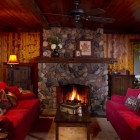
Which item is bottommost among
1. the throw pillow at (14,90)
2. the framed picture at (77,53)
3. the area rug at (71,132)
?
the area rug at (71,132)

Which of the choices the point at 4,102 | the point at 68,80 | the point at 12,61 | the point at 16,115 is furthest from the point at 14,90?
the point at 68,80

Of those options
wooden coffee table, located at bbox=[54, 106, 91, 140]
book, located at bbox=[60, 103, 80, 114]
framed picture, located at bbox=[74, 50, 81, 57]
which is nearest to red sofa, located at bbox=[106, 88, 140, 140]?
wooden coffee table, located at bbox=[54, 106, 91, 140]

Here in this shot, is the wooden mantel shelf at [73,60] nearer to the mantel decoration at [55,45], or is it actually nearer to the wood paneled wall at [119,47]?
the mantel decoration at [55,45]

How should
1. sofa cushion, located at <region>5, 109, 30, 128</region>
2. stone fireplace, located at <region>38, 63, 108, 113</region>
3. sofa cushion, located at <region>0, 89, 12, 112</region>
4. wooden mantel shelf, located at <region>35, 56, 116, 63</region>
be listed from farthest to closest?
stone fireplace, located at <region>38, 63, 108, 113</region>, wooden mantel shelf, located at <region>35, 56, 116, 63</region>, sofa cushion, located at <region>0, 89, 12, 112</region>, sofa cushion, located at <region>5, 109, 30, 128</region>

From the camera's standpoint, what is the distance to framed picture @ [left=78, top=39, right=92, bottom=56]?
6.57 metres

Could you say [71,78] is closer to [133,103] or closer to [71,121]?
[133,103]

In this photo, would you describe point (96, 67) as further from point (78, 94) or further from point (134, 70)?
point (134, 70)

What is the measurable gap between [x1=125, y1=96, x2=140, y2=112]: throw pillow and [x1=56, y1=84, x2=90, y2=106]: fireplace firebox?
81.8 inches

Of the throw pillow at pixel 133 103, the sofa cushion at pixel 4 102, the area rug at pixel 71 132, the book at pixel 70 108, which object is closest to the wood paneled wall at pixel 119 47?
the area rug at pixel 71 132

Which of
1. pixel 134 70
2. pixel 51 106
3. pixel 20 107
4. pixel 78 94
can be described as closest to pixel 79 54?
pixel 78 94

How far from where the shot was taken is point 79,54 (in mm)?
6434

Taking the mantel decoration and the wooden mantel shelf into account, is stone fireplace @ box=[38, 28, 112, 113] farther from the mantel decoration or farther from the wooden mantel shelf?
the mantel decoration

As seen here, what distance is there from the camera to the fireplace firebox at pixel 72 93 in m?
6.52

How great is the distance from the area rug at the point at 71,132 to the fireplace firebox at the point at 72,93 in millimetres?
1342
